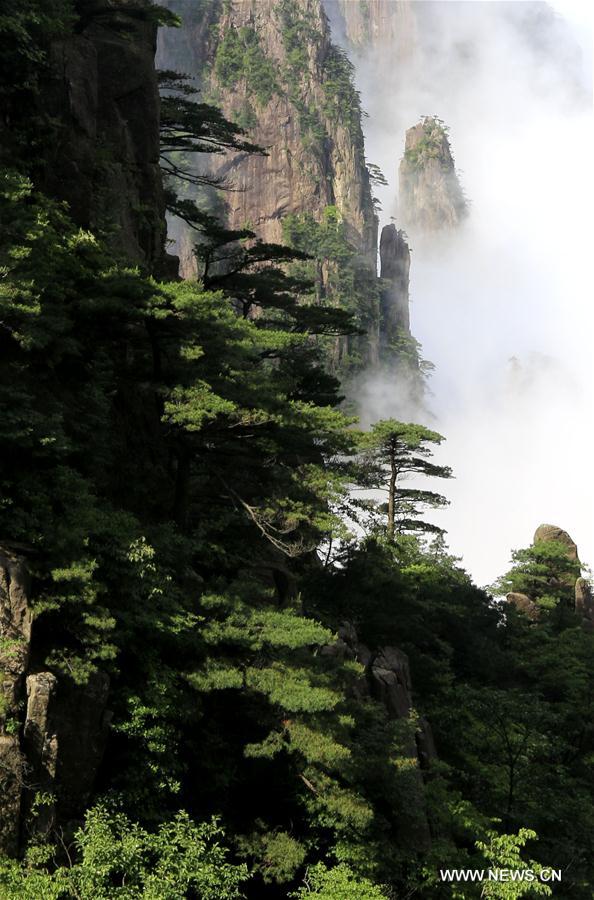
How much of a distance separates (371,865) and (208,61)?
364 ft

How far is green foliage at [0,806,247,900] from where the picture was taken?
39.6 feet

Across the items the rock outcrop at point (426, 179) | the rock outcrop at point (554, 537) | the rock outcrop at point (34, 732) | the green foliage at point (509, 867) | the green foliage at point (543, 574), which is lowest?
the green foliage at point (509, 867)

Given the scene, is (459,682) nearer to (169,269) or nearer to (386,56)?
(169,269)

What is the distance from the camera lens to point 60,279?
17.3 m

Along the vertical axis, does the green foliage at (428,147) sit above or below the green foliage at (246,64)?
above

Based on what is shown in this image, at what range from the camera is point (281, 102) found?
353 ft

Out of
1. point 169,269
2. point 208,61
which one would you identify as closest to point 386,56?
point 208,61

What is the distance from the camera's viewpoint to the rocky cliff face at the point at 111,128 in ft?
71.3

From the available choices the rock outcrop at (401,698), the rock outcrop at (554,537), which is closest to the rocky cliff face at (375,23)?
the rock outcrop at (554,537)

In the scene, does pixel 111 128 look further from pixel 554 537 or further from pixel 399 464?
pixel 554 537

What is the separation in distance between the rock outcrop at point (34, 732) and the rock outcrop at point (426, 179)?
491 ft

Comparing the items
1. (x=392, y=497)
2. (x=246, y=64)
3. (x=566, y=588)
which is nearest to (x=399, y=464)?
(x=392, y=497)

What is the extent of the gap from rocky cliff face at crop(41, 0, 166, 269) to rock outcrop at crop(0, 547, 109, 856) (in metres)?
9.60

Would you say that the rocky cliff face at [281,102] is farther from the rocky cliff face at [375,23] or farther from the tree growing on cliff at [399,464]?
the rocky cliff face at [375,23]
